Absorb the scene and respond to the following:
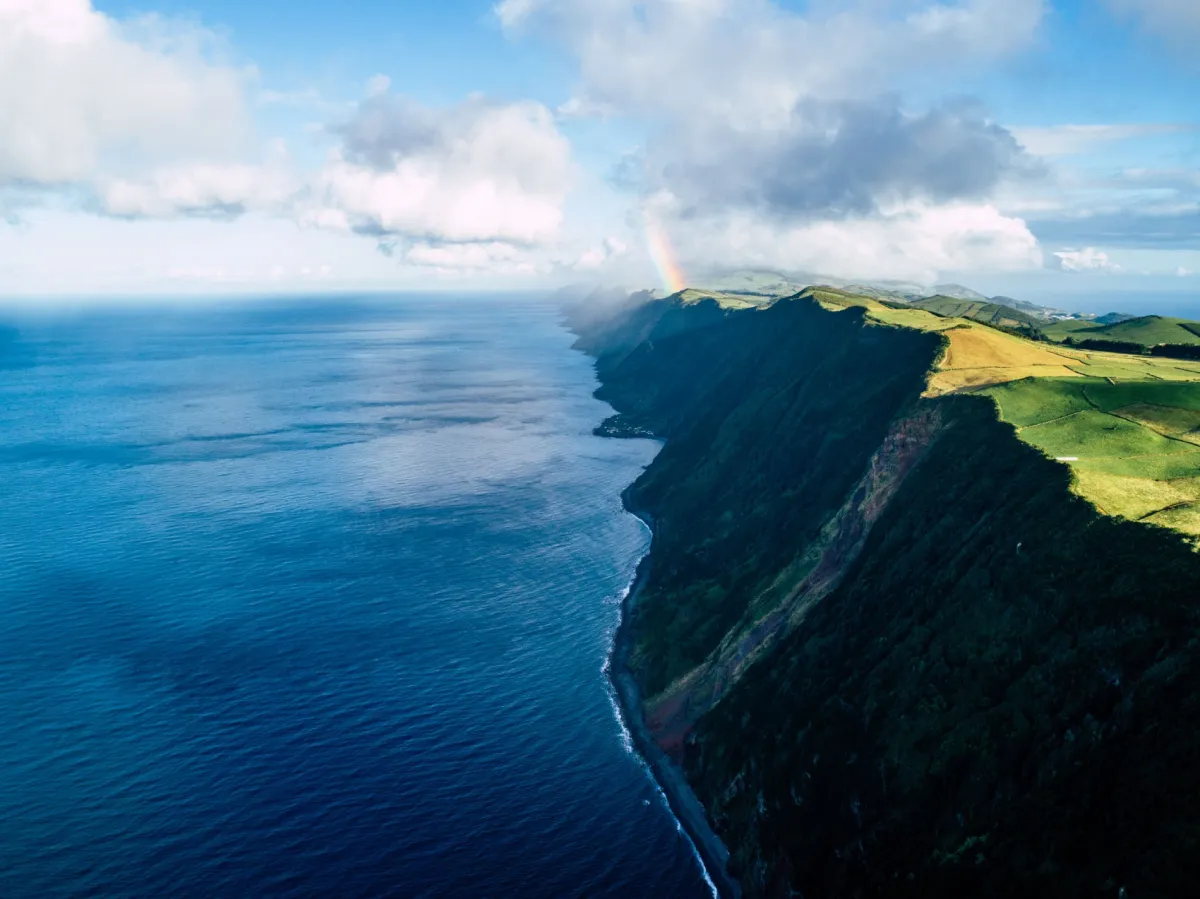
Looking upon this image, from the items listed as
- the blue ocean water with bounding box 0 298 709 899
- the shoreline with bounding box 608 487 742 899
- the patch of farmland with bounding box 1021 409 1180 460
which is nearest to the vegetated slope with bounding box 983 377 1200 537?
the patch of farmland with bounding box 1021 409 1180 460

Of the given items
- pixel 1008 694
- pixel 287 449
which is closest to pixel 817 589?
pixel 1008 694

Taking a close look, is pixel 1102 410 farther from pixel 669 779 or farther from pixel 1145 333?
pixel 1145 333

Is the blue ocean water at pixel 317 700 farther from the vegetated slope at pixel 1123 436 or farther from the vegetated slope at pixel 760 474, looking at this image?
the vegetated slope at pixel 1123 436

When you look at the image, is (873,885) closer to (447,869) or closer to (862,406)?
(447,869)

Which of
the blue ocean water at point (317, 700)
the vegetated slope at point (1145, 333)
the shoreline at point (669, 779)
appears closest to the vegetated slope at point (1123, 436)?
the shoreline at point (669, 779)

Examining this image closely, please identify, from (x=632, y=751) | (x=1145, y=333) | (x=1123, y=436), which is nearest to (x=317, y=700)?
(x=632, y=751)

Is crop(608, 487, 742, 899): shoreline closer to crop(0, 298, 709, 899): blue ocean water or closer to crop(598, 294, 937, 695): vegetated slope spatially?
crop(0, 298, 709, 899): blue ocean water
